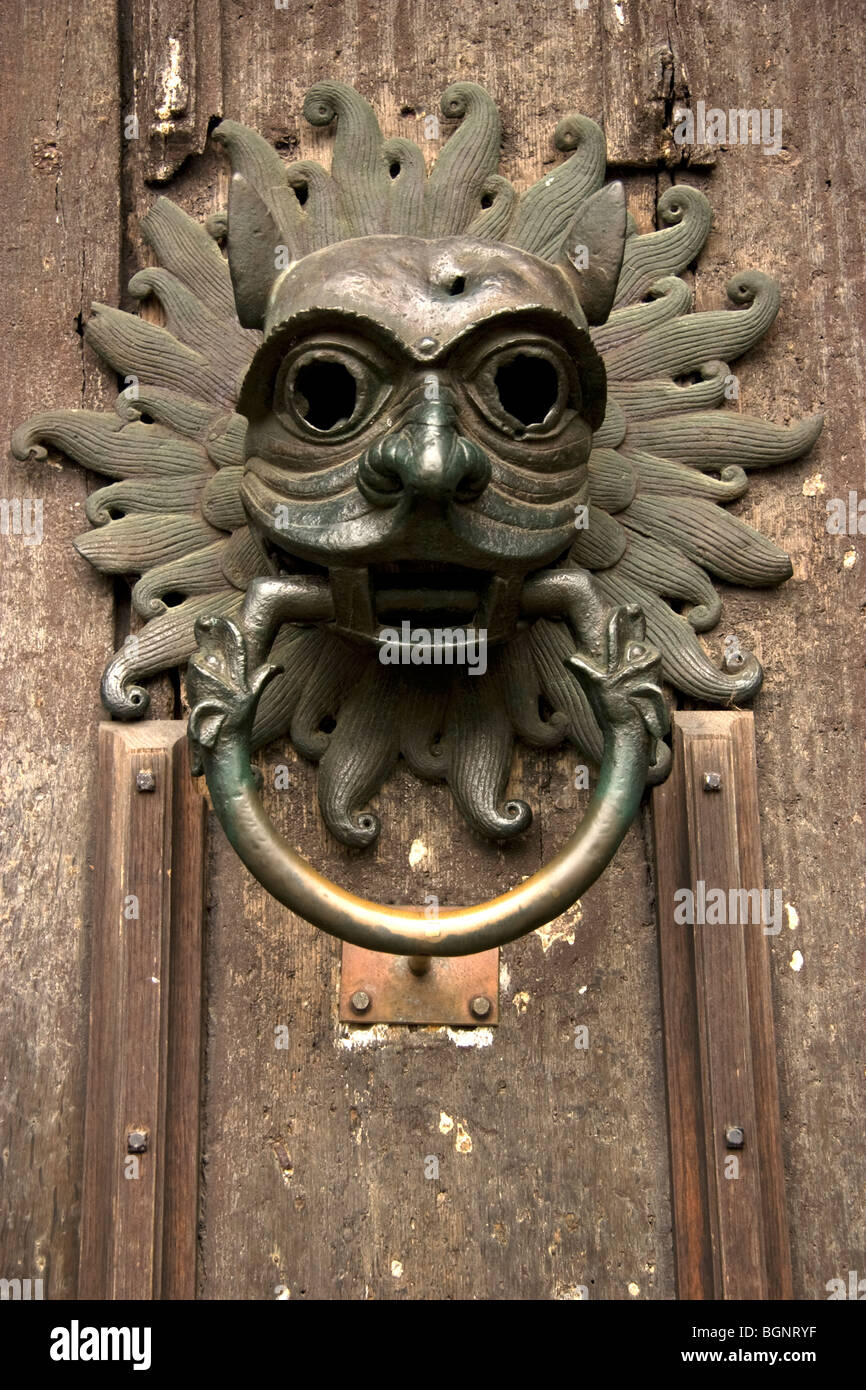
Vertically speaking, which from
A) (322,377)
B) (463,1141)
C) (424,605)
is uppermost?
(322,377)

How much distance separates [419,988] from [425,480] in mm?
419

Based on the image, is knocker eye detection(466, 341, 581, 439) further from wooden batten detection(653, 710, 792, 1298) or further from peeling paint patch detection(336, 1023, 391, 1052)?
peeling paint patch detection(336, 1023, 391, 1052)

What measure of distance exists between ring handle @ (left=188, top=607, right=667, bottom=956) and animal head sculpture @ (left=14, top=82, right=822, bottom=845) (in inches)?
1.4

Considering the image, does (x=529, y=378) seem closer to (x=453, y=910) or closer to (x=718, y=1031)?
(x=453, y=910)

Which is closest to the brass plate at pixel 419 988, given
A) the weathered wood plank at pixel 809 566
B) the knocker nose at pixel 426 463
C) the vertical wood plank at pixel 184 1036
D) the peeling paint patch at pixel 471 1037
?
the peeling paint patch at pixel 471 1037

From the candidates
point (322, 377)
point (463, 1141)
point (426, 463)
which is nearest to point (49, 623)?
point (322, 377)

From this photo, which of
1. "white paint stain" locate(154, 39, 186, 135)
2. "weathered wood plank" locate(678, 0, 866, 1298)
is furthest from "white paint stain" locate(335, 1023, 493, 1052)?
"white paint stain" locate(154, 39, 186, 135)

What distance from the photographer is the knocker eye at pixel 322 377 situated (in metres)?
0.95

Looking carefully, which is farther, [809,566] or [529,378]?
[809,566]

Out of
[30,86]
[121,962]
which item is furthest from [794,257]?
[121,962]

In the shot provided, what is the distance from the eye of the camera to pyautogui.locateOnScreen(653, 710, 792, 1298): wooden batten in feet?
3.33

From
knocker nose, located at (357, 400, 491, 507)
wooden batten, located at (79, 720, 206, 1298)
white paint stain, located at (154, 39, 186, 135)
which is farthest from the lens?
white paint stain, located at (154, 39, 186, 135)

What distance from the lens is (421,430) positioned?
908 mm
